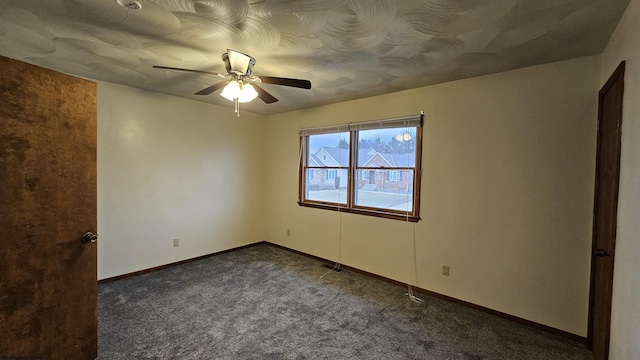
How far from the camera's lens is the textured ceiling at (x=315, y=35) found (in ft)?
5.42

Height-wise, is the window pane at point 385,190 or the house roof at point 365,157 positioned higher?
the house roof at point 365,157

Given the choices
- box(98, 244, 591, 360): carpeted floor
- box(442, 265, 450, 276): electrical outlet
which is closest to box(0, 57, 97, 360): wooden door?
box(98, 244, 591, 360): carpeted floor

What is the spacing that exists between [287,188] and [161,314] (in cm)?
253

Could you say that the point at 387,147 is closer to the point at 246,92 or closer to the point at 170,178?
the point at 246,92

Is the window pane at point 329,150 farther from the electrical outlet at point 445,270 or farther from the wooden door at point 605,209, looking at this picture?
the wooden door at point 605,209

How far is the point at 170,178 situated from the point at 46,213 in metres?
2.17

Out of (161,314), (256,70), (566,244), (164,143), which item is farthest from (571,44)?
(164,143)


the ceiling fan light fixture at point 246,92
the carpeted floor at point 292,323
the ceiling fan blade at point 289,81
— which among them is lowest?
the carpeted floor at point 292,323

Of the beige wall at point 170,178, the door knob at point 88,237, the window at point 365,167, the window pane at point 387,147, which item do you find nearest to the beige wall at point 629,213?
the window at point 365,167

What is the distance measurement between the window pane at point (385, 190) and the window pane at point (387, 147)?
0.11m

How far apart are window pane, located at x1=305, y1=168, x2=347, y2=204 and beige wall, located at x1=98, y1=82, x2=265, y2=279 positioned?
109 centimetres

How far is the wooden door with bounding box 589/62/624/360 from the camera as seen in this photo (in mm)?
1748

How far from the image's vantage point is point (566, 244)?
236 centimetres

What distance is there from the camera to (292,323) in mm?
2496
